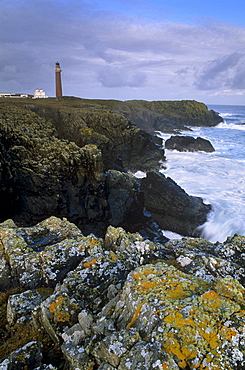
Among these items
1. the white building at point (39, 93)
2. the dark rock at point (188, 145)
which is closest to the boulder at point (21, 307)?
the dark rock at point (188, 145)

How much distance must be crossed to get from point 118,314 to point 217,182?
31988 millimetres

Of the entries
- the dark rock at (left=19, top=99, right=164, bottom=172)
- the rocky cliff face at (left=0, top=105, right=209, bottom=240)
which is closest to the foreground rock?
the rocky cliff face at (left=0, top=105, right=209, bottom=240)

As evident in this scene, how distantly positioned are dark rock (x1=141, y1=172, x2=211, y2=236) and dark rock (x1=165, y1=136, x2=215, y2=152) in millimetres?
27645

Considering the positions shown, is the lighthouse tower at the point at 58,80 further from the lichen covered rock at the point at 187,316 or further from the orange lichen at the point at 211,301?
the orange lichen at the point at 211,301

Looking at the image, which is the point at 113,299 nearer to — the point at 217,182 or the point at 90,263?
the point at 90,263

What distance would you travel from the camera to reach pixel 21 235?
9.52 m

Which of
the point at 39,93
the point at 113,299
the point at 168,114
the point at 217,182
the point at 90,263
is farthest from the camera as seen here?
the point at 168,114

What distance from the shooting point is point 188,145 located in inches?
2116

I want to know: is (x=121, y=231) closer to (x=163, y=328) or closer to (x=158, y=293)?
(x=158, y=293)

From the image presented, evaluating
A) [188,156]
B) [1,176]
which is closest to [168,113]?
[188,156]

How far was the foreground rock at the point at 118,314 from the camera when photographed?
13.2 ft

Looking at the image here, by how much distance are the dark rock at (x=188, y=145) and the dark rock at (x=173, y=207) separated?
27645mm

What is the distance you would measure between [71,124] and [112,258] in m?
30.8

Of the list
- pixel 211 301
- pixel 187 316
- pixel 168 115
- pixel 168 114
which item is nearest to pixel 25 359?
pixel 187 316
